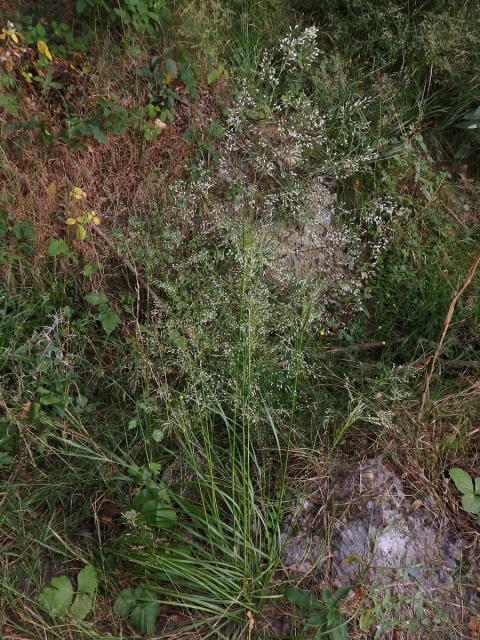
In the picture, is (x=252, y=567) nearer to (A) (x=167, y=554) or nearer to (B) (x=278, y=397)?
(A) (x=167, y=554)

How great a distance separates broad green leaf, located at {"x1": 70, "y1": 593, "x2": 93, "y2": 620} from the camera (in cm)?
183

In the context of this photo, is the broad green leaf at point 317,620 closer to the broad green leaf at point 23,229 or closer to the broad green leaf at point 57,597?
the broad green leaf at point 57,597

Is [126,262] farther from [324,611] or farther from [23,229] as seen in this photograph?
[324,611]

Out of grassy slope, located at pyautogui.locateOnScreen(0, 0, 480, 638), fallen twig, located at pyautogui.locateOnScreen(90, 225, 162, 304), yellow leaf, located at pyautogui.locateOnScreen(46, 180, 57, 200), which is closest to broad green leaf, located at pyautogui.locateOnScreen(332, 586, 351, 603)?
grassy slope, located at pyautogui.locateOnScreen(0, 0, 480, 638)

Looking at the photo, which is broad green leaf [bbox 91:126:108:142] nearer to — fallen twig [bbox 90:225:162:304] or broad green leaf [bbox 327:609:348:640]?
fallen twig [bbox 90:225:162:304]

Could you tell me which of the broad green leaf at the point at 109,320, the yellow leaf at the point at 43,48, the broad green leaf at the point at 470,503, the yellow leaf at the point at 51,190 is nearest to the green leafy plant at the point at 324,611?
the broad green leaf at the point at 470,503

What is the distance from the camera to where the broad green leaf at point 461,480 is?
2124 millimetres

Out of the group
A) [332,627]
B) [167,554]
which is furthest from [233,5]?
[332,627]

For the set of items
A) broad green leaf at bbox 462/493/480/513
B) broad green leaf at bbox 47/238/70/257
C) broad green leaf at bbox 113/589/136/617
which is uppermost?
broad green leaf at bbox 47/238/70/257

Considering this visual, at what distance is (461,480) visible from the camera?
7.00 feet

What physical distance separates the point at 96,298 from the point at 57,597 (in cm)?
120

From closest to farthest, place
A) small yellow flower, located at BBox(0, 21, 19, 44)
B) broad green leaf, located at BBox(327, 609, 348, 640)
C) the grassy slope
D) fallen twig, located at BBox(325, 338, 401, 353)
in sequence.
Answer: broad green leaf, located at BBox(327, 609, 348, 640) → the grassy slope → small yellow flower, located at BBox(0, 21, 19, 44) → fallen twig, located at BBox(325, 338, 401, 353)

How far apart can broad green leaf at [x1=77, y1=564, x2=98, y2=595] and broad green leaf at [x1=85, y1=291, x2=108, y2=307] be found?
1.08 meters

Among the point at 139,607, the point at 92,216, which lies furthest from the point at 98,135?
the point at 139,607
